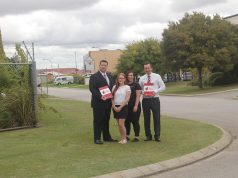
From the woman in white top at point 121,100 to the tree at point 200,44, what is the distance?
96.5 feet

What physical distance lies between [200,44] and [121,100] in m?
31.0

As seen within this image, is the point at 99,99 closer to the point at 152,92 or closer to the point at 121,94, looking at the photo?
the point at 121,94

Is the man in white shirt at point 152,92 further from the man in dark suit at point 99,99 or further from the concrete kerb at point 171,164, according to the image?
the concrete kerb at point 171,164

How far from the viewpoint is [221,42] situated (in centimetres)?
4119

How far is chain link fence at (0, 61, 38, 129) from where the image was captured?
47.5 ft

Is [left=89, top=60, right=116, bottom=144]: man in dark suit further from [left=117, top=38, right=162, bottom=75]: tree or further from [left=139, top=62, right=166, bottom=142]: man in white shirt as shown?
[left=117, top=38, right=162, bottom=75]: tree

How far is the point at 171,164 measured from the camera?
8859mm

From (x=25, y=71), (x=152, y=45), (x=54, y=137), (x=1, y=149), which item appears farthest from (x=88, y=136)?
(x=152, y=45)

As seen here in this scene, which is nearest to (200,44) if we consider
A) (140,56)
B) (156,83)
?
(140,56)

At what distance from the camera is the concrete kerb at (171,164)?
803 centimetres

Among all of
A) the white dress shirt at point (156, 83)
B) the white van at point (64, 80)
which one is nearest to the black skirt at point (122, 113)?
the white dress shirt at point (156, 83)

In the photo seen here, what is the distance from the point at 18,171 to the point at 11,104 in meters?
6.58

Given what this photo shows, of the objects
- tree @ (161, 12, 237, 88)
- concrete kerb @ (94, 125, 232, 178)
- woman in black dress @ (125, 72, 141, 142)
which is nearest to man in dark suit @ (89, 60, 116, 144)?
woman in black dress @ (125, 72, 141, 142)

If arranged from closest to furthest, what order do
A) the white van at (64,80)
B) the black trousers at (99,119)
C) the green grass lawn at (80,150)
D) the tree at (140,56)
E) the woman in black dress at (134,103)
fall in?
1. the green grass lawn at (80,150)
2. the black trousers at (99,119)
3. the woman in black dress at (134,103)
4. the tree at (140,56)
5. the white van at (64,80)
